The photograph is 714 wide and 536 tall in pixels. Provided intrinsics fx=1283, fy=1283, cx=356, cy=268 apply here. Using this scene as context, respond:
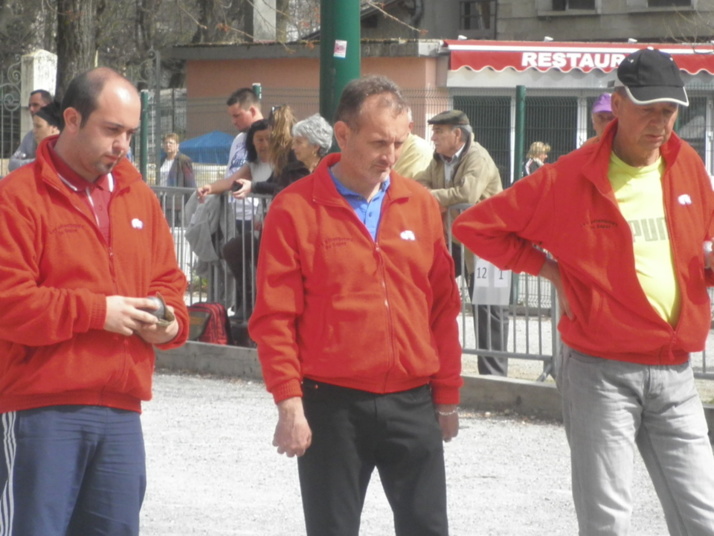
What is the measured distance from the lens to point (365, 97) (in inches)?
152

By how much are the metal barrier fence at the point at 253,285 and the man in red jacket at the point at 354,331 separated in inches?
169

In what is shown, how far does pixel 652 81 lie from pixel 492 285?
447 centimetres

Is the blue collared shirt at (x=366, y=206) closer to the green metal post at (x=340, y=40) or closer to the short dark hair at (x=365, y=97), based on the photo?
the short dark hair at (x=365, y=97)

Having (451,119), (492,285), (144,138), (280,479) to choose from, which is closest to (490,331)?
(492,285)

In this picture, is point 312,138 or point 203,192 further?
point 203,192

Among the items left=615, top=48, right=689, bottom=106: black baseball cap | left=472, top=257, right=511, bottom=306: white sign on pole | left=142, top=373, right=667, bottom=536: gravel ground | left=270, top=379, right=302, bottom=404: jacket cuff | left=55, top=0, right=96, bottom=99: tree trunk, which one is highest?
left=55, top=0, right=96, bottom=99: tree trunk

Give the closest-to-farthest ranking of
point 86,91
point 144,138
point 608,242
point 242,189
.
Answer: point 86,91
point 608,242
point 242,189
point 144,138

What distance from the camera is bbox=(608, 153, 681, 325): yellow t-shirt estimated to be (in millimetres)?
4148

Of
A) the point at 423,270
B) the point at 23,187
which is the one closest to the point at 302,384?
the point at 423,270

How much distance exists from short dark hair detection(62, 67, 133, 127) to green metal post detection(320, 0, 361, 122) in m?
4.26

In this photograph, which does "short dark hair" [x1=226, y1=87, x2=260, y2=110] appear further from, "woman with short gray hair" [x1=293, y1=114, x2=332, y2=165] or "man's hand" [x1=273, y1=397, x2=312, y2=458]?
"man's hand" [x1=273, y1=397, x2=312, y2=458]

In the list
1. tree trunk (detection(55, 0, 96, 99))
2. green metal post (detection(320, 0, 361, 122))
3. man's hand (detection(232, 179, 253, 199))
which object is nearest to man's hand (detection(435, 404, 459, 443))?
green metal post (detection(320, 0, 361, 122))

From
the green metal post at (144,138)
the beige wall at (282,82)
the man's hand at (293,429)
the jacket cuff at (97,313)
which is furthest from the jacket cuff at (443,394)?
the green metal post at (144,138)

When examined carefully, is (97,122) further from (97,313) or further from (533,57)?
(533,57)
